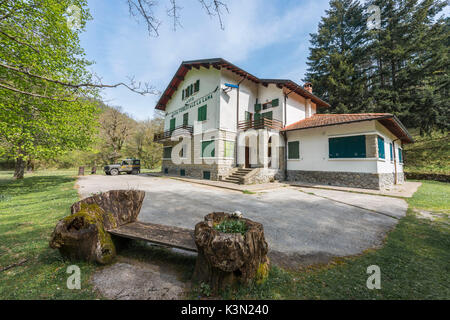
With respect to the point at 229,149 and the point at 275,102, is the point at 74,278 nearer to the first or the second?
the point at 229,149

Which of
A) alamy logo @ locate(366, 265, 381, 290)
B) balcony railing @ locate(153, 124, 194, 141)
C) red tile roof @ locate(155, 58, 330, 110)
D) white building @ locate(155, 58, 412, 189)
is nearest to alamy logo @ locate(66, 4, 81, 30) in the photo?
alamy logo @ locate(366, 265, 381, 290)

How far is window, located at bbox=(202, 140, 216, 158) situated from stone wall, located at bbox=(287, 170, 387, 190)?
20.4ft

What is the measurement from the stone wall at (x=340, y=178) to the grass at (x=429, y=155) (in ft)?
34.9

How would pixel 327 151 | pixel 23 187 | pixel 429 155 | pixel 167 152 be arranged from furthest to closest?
pixel 167 152, pixel 429 155, pixel 327 151, pixel 23 187

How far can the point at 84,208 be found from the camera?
8.41ft

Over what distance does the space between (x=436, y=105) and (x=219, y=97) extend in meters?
22.6

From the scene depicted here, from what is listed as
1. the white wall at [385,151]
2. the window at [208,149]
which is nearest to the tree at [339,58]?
the white wall at [385,151]

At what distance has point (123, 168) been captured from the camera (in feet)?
59.8

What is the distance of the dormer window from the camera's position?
15.9 meters

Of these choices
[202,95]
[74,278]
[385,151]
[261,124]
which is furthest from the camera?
[202,95]

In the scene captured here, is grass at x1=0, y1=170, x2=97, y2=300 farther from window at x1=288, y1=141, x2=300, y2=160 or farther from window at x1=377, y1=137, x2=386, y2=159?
window at x1=377, y1=137, x2=386, y2=159

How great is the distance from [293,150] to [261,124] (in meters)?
3.22

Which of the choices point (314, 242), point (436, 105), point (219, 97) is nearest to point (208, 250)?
point (314, 242)

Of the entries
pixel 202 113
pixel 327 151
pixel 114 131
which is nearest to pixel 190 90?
pixel 202 113
